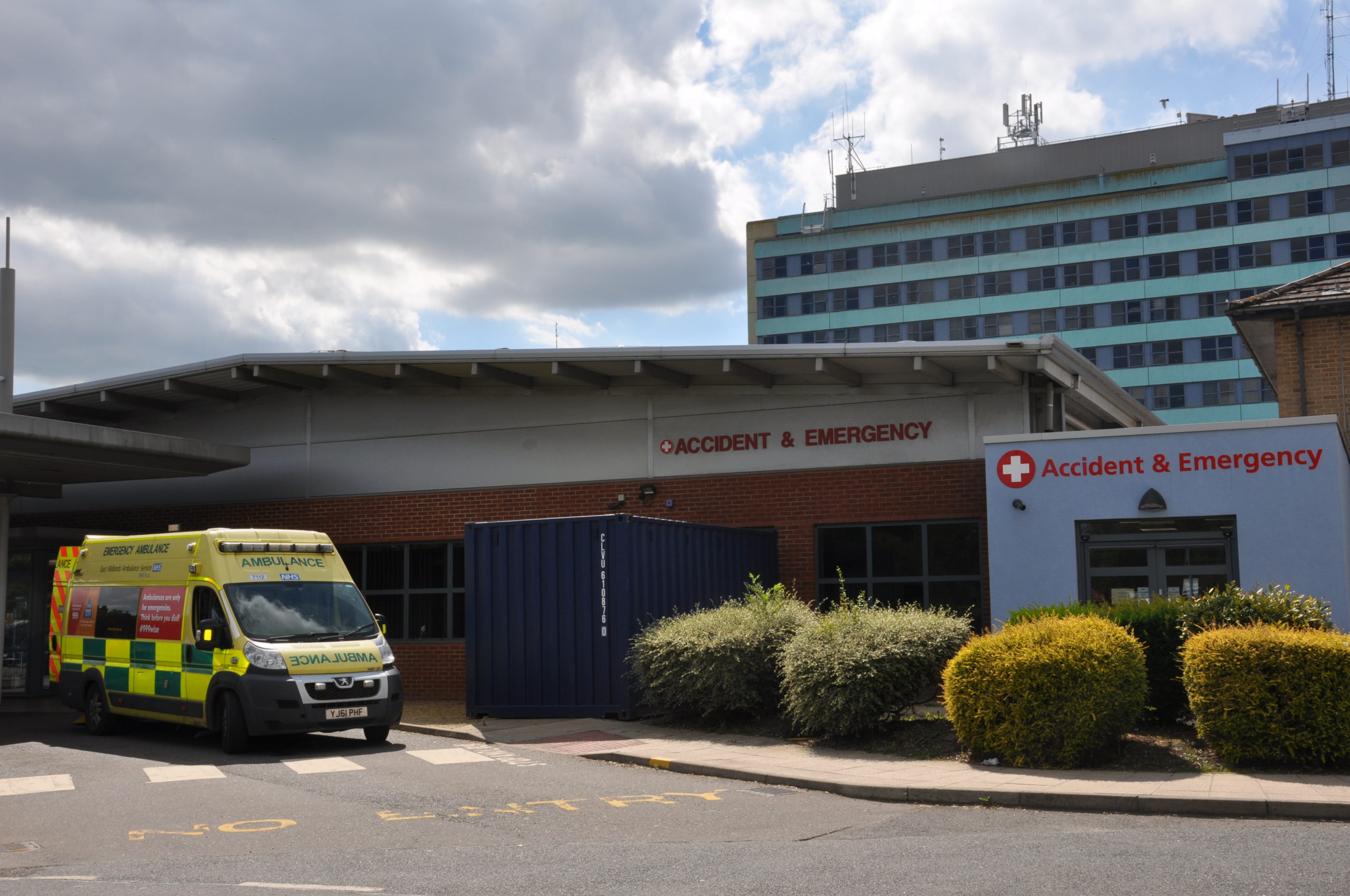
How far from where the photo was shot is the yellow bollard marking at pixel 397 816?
30.3 feet

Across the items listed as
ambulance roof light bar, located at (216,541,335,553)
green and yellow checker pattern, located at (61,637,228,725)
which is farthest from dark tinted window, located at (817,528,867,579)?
green and yellow checker pattern, located at (61,637,228,725)

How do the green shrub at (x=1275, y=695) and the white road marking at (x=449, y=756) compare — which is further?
the white road marking at (x=449, y=756)

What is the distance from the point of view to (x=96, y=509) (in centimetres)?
2402

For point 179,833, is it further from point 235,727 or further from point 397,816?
point 235,727

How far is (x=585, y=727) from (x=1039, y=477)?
6.46m

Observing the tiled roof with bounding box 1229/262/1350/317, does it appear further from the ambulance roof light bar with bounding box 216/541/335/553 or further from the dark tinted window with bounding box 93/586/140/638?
the dark tinted window with bounding box 93/586/140/638

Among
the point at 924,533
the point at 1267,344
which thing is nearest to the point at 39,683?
the point at 924,533

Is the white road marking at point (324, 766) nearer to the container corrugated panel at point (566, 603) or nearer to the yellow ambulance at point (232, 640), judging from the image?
the yellow ambulance at point (232, 640)

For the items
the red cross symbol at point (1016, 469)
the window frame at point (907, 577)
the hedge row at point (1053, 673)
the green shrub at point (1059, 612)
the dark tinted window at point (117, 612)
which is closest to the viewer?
the hedge row at point (1053, 673)

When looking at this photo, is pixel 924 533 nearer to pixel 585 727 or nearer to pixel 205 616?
pixel 585 727

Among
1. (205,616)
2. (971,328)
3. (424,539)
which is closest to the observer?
(205,616)

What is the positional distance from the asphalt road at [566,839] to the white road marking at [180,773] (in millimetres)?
47

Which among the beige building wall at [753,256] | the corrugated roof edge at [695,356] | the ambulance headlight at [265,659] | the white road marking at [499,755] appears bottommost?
the white road marking at [499,755]

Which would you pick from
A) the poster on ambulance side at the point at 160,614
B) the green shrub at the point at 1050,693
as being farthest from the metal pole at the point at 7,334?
the green shrub at the point at 1050,693
